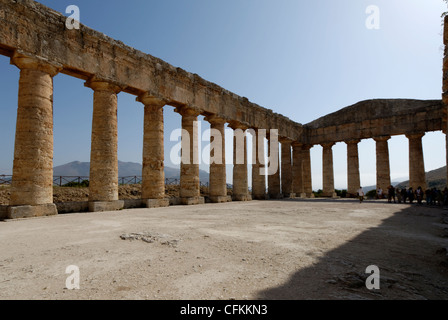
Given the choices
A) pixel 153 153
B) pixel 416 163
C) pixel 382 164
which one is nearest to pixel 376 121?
pixel 382 164

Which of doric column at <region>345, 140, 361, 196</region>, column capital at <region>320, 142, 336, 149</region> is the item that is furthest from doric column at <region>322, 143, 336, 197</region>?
doric column at <region>345, 140, 361, 196</region>

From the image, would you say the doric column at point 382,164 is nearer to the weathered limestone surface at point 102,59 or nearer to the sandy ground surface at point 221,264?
the weathered limestone surface at point 102,59

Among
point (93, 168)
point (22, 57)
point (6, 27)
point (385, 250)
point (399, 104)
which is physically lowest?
point (385, 250)

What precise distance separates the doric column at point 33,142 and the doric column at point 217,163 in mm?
10386

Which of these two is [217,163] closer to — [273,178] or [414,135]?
[273,178]

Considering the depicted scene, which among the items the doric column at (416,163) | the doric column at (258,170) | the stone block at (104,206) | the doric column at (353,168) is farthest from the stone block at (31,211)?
the doric column at (416,163)

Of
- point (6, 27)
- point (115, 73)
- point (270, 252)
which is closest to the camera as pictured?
point (270, 252)

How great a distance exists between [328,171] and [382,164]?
5365 mm

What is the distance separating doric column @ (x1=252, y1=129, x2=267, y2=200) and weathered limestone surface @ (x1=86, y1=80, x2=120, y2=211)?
510 inches
